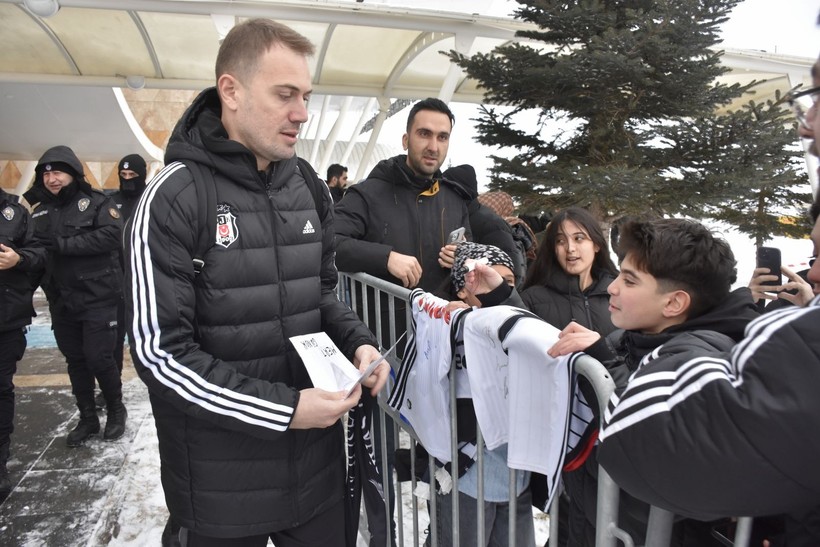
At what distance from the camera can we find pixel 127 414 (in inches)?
188

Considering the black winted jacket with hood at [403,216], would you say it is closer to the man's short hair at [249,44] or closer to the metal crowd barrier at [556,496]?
the metal crowd barrier at [556,496]

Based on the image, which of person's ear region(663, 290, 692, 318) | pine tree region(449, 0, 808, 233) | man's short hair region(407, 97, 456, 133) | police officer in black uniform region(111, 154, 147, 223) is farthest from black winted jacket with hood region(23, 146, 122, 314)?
person's ear region(663, 290, 692, 318)

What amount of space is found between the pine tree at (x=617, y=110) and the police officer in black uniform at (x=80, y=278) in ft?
13.1

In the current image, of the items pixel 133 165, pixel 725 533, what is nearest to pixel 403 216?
pixel 725 533

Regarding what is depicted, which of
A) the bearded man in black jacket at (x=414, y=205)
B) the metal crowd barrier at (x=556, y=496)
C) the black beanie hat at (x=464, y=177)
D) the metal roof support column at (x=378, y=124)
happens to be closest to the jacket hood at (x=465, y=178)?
the black beanie hat at (x=464, y=177)

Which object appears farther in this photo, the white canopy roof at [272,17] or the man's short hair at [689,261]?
the white canopy roof at [272,17]

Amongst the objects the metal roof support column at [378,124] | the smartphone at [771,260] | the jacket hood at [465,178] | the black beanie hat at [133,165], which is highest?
the metal roof support column at [378,124]

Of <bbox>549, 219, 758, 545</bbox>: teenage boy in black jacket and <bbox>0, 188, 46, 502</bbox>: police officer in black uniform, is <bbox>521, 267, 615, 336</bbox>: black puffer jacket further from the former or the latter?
<bbox>0, 188, 46, 502</bbox>: police officer in black uniform

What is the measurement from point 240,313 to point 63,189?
3.47 m

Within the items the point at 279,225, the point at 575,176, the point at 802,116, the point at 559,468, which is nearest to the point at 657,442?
the point at 559,468

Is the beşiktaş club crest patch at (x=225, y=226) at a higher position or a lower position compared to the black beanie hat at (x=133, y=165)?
lower

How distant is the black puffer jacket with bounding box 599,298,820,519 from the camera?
0.76 metres

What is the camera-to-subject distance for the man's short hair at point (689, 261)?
1.59 meters

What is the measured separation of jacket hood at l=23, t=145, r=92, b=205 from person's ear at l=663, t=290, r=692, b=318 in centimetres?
427
